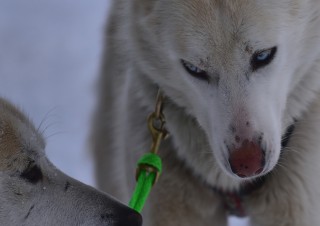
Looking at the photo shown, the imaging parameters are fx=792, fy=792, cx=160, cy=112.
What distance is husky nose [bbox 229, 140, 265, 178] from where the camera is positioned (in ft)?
9.11

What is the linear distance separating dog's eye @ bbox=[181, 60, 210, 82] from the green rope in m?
0.43

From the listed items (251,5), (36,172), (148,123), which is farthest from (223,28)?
(36,172)

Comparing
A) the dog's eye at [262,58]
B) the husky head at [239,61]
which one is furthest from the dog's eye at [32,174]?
the dog's eye at [262,58]

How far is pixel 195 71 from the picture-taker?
297cm

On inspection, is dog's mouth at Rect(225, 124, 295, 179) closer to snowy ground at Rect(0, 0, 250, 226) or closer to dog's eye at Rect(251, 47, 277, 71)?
dog's eye at Rect(251, 47, 277, 71)

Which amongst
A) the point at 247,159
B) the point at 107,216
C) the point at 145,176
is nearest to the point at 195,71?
the point at 247,159

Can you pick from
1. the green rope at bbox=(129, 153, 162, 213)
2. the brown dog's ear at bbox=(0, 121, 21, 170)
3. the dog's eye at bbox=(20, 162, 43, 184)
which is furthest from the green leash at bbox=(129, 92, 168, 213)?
the brown dog's ear at bbox=(0, 121, 21, 170)

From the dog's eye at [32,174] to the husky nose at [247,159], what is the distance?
0.74 meters

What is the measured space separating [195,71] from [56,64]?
12.5 ft

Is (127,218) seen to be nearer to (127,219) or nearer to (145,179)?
(127,219)

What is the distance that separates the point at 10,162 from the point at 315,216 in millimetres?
1254

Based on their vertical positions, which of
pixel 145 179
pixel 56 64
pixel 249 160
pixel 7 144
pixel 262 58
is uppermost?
pixel 262 58

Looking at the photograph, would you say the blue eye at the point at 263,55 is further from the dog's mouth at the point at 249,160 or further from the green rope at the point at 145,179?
the green rope at the point at 145,179

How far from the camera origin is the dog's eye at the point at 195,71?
294 centimetres
